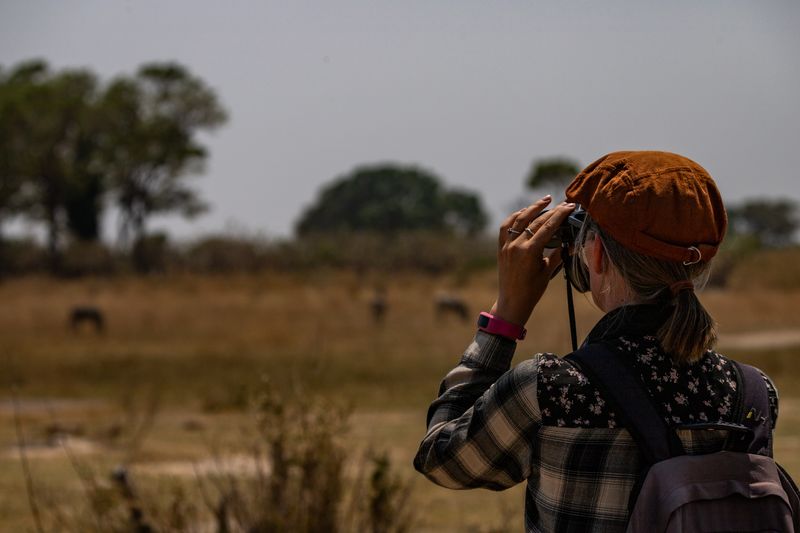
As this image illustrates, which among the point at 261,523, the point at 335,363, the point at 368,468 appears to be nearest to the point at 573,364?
the point at 261,523

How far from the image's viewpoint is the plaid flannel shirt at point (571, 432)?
1645 millimetres

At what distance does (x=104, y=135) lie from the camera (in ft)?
135

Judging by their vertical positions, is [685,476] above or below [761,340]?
above

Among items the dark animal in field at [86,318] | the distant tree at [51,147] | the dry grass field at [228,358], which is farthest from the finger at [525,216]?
the distant tree at [51,147]

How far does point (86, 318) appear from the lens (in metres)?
23.9

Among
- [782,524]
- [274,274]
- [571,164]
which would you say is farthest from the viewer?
[571,164]

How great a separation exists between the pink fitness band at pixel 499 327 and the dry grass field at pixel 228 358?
257cm

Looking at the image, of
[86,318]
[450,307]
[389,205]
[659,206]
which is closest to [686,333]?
[659,206]

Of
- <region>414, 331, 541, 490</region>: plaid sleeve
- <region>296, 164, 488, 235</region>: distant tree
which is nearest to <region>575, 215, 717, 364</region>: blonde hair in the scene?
<region>414, 331, 541, 490</region>: plaid sleeve

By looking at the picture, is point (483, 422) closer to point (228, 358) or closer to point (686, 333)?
point (686, 333)

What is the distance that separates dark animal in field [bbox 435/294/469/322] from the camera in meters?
26.0

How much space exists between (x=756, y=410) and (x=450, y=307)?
24.5 metres

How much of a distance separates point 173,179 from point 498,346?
42.1m

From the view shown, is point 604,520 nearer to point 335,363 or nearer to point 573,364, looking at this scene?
point 573,364
